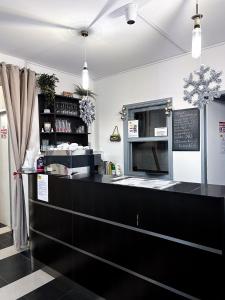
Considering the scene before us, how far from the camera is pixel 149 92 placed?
12.6ft

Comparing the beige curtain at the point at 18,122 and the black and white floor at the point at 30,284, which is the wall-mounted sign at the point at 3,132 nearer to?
the beige curtain at the point at 18,122

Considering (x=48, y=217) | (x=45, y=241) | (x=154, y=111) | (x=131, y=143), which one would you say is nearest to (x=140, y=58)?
(x=154, y=111)

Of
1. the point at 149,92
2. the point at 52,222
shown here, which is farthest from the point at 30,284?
the point at 149,92

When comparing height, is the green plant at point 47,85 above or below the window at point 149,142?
above

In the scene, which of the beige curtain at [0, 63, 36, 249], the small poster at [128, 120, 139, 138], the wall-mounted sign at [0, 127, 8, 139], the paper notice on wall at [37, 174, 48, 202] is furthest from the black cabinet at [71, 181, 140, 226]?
the wall-mounted sign at [0, 127, 8, 139]

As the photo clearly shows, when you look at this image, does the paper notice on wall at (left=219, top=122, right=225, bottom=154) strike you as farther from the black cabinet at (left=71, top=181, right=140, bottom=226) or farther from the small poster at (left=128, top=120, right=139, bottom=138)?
the black cabinet at (left=71, top=181, right=140, bottom=226)

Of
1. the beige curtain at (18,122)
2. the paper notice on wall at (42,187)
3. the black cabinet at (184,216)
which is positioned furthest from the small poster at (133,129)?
the black cabinet at (184,216)

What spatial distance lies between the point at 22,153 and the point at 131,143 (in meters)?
1.90

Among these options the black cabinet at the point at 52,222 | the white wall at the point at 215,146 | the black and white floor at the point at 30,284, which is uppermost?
the white wall at the point at 215,146

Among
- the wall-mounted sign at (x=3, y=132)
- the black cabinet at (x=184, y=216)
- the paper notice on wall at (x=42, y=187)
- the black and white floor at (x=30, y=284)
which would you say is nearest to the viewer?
the black cabinet at (x=184, y=216)

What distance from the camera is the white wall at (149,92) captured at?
333cm

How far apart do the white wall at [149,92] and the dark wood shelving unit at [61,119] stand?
0.45 meters

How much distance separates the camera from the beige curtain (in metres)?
3.15

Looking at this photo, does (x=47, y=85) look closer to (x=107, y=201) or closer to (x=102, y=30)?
(x=102, y=30)
